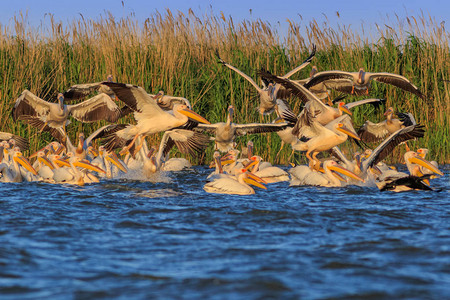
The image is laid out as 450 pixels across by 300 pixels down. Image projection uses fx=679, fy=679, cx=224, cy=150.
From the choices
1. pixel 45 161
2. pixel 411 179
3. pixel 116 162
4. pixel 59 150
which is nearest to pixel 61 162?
pixel 45 161

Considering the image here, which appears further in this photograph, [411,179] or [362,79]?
Answer: [362,79]

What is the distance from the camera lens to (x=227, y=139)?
12.3 metres

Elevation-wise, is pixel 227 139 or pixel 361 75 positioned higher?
pixel 361 75

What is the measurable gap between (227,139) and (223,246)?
6839mm

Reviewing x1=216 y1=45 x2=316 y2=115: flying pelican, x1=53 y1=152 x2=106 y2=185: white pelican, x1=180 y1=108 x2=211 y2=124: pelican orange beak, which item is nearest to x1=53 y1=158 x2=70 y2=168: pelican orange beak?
x1=53 y1=152 x2=106 y2=185: white pelican

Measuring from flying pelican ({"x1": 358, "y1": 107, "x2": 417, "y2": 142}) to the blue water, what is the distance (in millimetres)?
3669

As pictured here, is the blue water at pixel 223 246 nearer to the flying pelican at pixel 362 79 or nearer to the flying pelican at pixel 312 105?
the flying pelican at pixel 312 105

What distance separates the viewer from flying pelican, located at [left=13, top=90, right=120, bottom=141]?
11.8 m

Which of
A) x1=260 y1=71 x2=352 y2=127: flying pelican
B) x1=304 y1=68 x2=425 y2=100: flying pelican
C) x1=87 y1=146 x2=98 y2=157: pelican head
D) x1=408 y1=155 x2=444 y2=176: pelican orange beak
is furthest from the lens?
x1=87 y1=146 x2=98 y2=157: pelican head

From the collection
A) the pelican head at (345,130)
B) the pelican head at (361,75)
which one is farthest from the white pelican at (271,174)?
the pelican head at (361,75)

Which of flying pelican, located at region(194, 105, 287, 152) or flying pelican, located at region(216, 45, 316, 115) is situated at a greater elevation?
flying pelican, located at region(216, 45, 316, 115)

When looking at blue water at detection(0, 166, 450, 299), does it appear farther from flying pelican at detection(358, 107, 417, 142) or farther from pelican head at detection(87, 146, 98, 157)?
flying pelican at detection(358, 107, 417, 142)

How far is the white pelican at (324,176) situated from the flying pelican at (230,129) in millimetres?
1409

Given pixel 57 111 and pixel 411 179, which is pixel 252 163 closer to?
pixel 411 179
